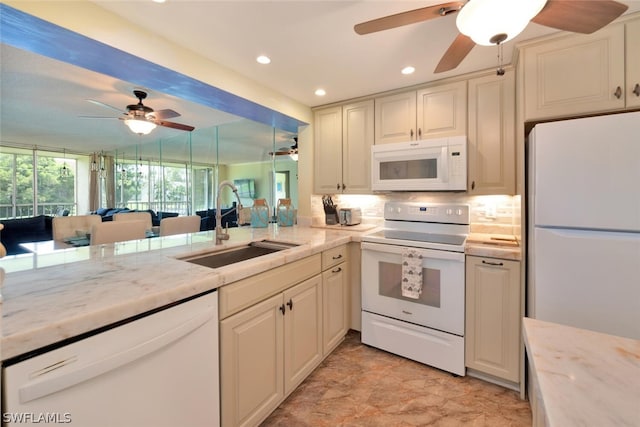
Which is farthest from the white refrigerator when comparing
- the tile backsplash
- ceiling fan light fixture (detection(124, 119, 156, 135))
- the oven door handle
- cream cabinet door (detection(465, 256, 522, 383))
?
ceiling fan light fixture (detection(124, 119, 156, 135))

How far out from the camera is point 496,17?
102cm

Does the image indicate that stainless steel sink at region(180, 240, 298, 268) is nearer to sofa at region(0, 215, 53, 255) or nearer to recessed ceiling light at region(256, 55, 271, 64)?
recessed ceiling light at region(256, 55, 271, 64)

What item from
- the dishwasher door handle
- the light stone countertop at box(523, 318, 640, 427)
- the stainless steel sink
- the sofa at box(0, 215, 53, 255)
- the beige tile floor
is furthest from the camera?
the sofa at box(0, 215, 53, 255)

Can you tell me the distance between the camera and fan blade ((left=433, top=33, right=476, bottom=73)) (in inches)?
51.4

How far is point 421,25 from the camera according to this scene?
5.09 feet

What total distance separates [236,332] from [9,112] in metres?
4.97

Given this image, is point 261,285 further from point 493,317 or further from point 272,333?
point 493,317

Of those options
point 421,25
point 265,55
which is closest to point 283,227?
point 265,55

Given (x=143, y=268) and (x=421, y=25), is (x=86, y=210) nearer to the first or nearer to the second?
(x=143, y=268)

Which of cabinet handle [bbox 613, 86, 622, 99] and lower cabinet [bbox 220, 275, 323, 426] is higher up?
cabinet handle [bbox 613, 86, 622, 99]

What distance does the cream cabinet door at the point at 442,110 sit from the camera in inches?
86.0

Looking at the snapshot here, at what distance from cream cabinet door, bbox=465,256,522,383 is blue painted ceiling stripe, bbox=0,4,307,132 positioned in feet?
7.33

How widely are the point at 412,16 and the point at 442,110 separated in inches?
50.8

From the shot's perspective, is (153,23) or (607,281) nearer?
(607,281)
